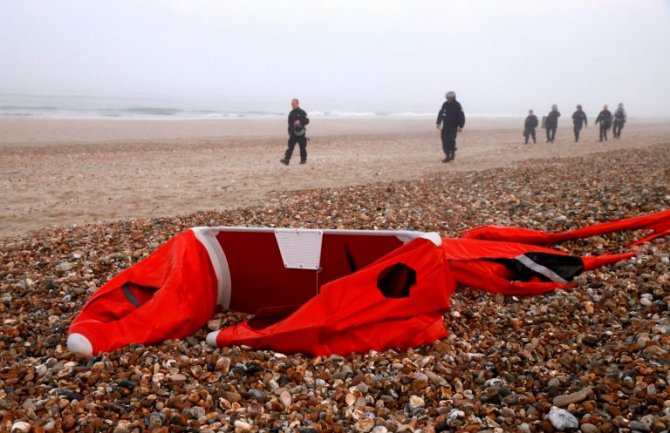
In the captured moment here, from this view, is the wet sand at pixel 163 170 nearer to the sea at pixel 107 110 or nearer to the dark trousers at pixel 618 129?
the dark trousers at pixel 618 129

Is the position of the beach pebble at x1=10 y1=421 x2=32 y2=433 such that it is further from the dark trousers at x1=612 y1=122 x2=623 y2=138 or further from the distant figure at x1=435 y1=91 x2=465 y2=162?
the dark trousers at x1=612 y1=122 x2=623 y2=138

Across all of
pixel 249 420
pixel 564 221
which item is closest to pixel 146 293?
pixel 249 420

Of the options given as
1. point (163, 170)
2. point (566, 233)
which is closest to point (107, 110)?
point (163, 170)

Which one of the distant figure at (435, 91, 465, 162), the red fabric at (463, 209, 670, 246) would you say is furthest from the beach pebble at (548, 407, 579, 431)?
the distant figure at (435, 91, 465, 162)

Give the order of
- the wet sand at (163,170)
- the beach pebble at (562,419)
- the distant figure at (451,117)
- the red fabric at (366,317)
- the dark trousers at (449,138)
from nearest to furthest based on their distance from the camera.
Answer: the beach pebble at (562,419)
the red fabric at (366,317)
the wet sand at (163,170)
the distant figure at (451,117)
the dark trousers at (449,138)

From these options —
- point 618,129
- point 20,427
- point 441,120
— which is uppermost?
point 618,129

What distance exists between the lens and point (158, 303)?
3742mm

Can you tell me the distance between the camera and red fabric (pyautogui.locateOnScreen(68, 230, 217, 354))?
3598mm

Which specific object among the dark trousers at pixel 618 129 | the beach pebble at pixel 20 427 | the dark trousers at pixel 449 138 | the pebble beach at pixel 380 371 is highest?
the dark trousers at pixel 618 129

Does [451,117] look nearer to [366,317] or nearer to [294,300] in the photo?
[294,300]

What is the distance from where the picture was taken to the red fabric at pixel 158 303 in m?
3.60

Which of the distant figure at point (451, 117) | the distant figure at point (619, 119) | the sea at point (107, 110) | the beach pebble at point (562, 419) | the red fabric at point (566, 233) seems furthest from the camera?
the sea at point (107, 110)

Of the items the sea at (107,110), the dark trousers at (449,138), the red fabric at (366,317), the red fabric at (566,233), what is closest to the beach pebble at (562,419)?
the red fabric at (366,317)

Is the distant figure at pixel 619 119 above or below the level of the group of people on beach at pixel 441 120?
above
